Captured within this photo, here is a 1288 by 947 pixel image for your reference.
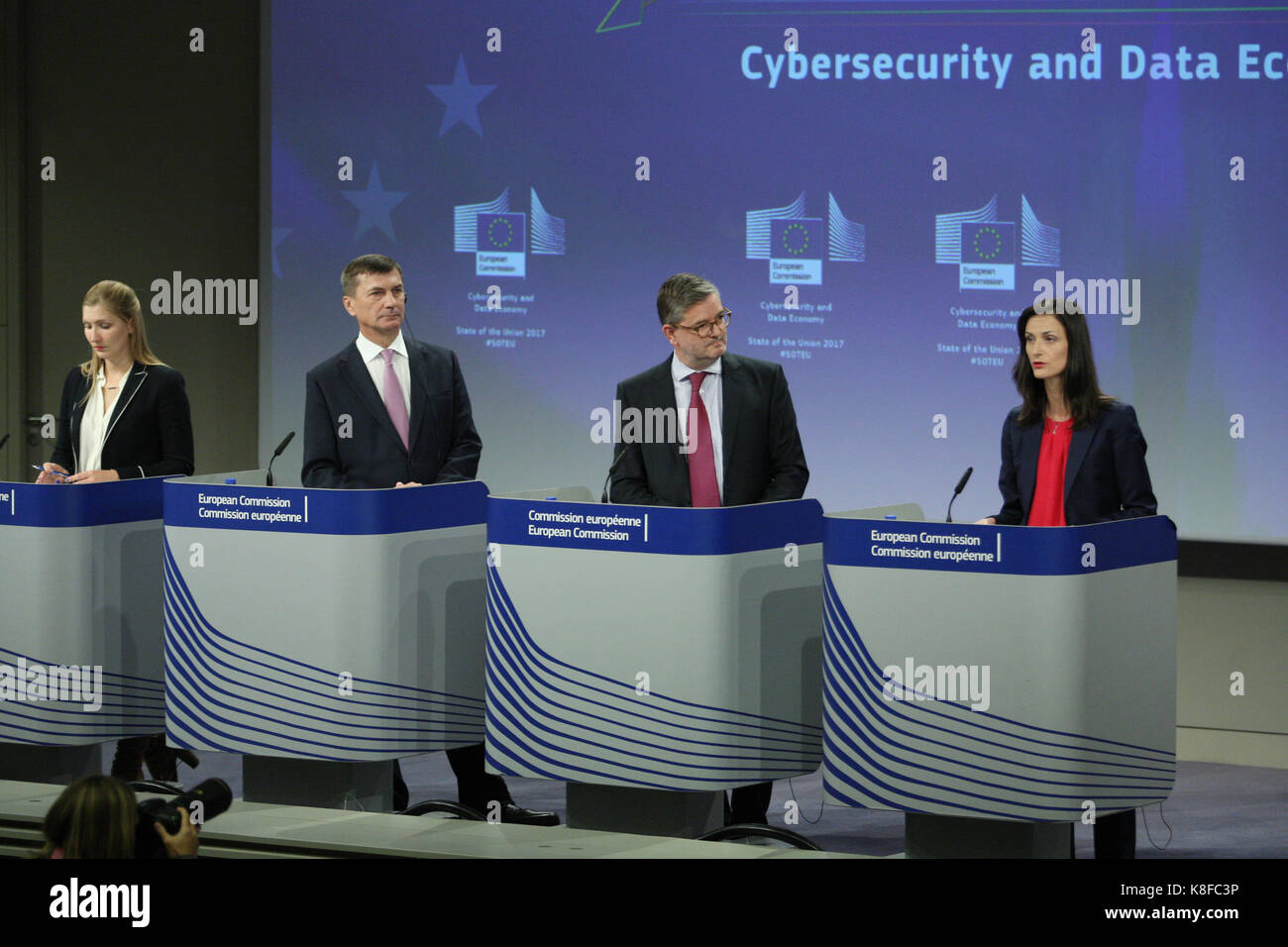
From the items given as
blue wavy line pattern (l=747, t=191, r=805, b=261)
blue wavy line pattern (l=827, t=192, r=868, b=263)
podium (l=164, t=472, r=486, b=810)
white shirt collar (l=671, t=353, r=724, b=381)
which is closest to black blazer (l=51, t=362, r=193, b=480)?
podium (l=164, t=472, r=486, b=810)

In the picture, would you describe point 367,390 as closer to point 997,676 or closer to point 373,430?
point 373,430

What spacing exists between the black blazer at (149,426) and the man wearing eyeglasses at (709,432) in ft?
4.47

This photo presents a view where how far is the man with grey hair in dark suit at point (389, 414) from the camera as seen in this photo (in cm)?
526

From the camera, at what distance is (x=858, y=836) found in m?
6.05

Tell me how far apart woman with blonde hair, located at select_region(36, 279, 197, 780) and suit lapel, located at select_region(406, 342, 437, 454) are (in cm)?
70

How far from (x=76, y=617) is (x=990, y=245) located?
3.68m

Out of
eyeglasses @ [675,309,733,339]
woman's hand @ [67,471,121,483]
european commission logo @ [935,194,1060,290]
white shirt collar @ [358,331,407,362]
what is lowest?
woman's hand @ [67,471,121,483]

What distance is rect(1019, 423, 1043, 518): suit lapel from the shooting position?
476 centimetres

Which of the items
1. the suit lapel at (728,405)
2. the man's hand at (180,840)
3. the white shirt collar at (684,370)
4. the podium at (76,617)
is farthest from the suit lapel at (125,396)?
the man's hand at (180,840)

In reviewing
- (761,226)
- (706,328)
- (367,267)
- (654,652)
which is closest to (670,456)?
(706,328)

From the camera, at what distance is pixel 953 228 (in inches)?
285

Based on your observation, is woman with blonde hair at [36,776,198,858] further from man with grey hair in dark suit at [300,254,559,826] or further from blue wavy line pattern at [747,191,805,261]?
blue wavy line pattern at [747,191,805,261]

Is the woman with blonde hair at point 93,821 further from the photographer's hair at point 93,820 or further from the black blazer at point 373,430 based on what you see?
the black blazer at point 373,430
